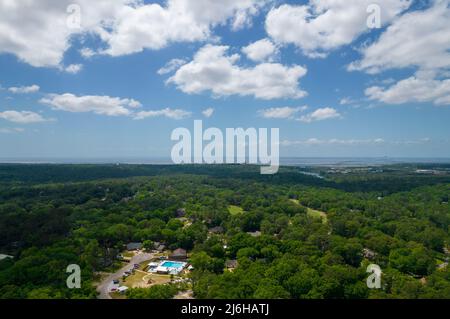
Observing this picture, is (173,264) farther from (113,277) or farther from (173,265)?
(113,277)

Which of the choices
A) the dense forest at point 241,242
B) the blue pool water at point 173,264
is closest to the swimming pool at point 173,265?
the blue pool water at point 173,264

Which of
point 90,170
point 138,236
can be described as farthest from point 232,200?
point 90,170

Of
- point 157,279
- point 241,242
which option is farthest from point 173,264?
point 241,242

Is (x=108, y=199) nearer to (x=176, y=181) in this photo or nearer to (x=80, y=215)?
(x=80, y=215)

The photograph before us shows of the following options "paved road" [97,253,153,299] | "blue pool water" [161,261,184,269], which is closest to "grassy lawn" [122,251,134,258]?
"paved road" [97,253,153,299]

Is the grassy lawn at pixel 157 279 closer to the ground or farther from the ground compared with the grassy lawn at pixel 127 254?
farther from the ground

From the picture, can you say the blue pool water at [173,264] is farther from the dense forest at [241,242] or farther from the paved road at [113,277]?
the paved road at [113,277]

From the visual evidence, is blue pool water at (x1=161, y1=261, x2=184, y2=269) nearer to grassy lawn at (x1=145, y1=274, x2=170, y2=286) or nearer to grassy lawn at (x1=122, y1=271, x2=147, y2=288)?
grassy lawn at (x1=145, y1=274, x2=170, y2=286)
